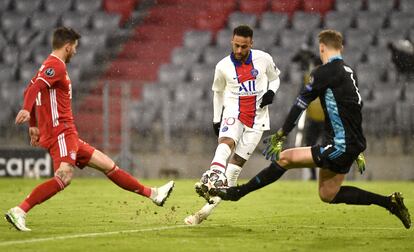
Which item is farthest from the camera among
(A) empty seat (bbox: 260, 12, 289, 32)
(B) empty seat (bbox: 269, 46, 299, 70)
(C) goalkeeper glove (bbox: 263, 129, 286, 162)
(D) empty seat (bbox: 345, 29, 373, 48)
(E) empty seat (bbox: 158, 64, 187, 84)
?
(A) empty seat (bbox: 260, 12, 289, 32)

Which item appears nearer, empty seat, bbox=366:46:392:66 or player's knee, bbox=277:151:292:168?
player's knee, bbox=277:151:292:168

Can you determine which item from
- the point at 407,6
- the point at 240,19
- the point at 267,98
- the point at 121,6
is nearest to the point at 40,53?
the point at 121,6

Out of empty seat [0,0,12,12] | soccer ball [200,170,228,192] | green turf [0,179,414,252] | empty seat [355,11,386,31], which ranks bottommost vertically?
green turf [0,179,414,252]

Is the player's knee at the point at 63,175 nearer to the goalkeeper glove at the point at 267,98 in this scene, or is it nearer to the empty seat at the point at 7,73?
the goalkeeper glove at the point at 267,98

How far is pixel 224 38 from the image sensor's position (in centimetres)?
2406

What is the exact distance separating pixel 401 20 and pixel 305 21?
7.80 ft

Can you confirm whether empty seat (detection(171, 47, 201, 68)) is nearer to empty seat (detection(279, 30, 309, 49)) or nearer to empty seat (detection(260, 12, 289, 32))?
empty seat (detection(260, 12, 289, 32))

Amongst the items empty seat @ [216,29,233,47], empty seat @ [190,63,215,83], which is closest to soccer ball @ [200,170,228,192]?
empty seat @ [190,63,215,83]

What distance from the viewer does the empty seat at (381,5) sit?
23172 mm

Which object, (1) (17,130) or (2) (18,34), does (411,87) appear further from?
(2) (18,34)

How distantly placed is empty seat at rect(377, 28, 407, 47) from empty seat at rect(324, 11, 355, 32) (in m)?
0.86

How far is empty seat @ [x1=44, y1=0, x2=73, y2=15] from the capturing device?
25500 millimetres

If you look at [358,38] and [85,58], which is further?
[85,58]

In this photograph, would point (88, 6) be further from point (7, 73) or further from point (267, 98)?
point (267, 98)
